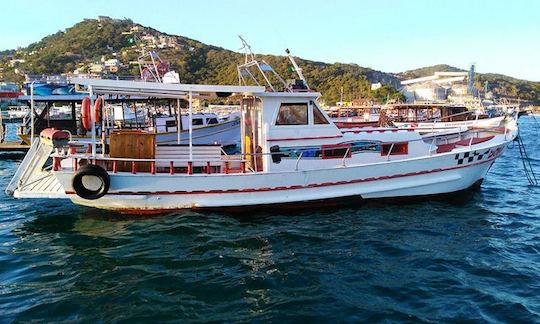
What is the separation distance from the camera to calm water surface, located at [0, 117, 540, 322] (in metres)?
6.22

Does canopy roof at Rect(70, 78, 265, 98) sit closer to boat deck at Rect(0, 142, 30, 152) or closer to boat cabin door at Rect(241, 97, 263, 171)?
boat cabin door at Rect(241, 97, 263, 171)

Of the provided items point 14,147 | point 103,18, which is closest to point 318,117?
point 14,147

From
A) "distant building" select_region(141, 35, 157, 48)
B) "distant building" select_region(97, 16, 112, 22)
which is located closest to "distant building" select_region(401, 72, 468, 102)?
"distant building" select_region(141, 35, 157, 48)

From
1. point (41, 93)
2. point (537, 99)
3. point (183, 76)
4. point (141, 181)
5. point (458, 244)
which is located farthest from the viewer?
point (537, 99)

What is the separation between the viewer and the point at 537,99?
504 feet

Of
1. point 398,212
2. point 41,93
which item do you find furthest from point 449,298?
point 41,93

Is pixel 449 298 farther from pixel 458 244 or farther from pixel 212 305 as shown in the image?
pixel 212 305

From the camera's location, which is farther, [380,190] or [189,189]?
[380,190]

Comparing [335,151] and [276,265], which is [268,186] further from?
[276,265]

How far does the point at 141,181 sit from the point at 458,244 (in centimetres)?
734

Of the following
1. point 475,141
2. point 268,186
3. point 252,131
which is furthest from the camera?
point 475,141

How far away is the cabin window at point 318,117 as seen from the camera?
11.9 m

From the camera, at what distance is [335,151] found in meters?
11.7

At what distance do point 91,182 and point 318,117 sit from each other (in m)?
6.10
